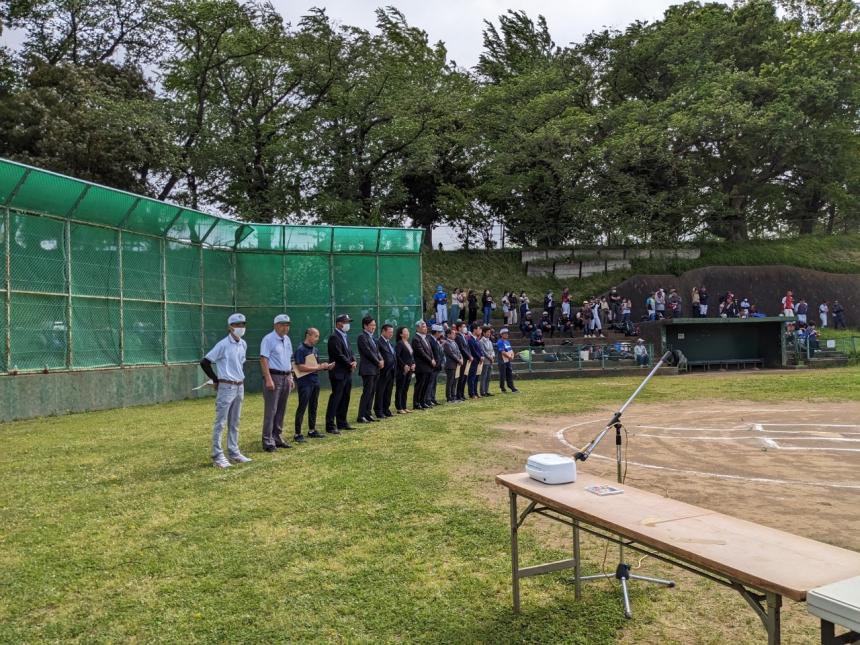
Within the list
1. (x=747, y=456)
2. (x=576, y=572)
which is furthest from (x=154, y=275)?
(x=576, y=572)

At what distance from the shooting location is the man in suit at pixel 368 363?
1315cm

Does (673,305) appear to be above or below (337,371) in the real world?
above

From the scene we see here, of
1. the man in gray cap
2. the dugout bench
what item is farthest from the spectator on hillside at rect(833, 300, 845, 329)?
the dugout bench

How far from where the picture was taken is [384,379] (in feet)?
47.2

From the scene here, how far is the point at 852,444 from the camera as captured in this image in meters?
9.80

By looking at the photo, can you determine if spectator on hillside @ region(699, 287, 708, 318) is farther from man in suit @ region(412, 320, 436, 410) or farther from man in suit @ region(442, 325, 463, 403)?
man in suit @ region(412, 320, 436, 410)

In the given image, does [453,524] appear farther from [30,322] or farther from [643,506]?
[30,322]

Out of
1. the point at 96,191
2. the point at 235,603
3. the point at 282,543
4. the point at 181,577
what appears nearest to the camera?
the point at 235,603

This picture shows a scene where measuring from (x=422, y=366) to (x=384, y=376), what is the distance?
1807 millimetres

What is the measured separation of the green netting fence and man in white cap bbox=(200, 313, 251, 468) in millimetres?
8570

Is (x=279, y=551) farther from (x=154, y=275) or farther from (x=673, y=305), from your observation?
(x=673, y=305)

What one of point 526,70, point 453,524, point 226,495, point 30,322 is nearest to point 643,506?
point 453,524

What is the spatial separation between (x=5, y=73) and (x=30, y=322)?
843 inches

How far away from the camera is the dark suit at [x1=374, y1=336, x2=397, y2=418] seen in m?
14.2
